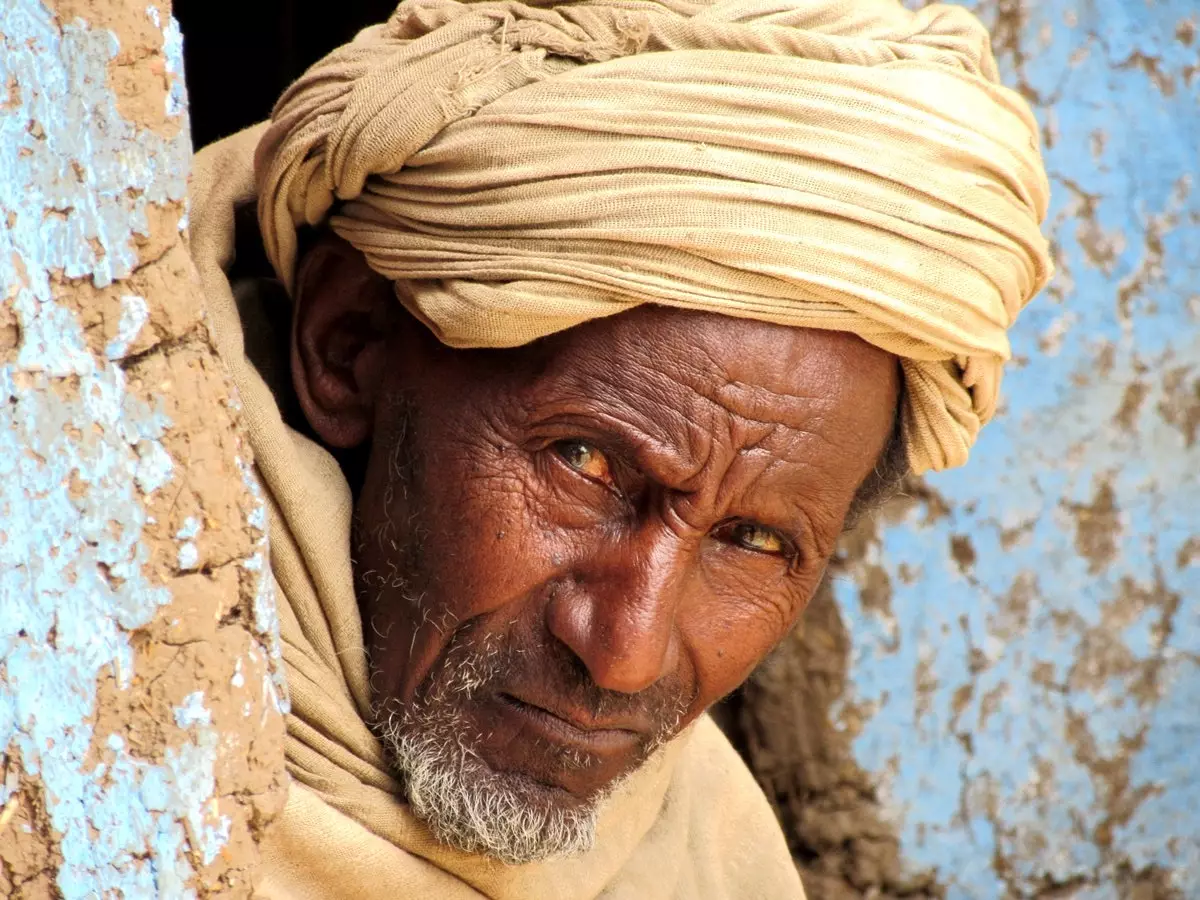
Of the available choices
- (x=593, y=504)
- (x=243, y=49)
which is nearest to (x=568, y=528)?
(x=593, y=504)

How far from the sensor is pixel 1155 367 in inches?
125

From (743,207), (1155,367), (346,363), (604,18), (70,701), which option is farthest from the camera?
(1155,367)

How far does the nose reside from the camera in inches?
78.4

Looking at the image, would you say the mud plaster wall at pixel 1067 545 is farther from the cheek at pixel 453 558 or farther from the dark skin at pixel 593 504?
the cheek at pixel 453 558

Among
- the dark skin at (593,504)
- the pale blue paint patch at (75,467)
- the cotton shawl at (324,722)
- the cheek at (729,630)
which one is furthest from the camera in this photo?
the cheek at (729,630)

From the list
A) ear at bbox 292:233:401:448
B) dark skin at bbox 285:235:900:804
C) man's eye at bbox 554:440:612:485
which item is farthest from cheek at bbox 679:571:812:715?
ear at bbox 292:233:401:448

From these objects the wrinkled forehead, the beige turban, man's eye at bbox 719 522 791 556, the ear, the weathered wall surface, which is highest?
the beige turban

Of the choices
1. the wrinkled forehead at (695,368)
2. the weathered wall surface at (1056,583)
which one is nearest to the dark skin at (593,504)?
the wrinkled forehead at (695,368)

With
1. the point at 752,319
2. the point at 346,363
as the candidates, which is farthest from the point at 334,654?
the point at 752,319

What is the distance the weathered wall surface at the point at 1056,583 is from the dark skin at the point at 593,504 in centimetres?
102

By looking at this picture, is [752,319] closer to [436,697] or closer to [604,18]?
[604,18]

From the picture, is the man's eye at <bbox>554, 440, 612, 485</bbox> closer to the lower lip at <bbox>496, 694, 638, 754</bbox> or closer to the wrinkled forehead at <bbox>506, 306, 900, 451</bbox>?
the wrinkled forehead at <bbox>506, 306, 900, 451</bbox>

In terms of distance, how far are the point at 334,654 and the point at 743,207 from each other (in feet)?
2.60

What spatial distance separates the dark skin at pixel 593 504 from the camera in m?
2.02
